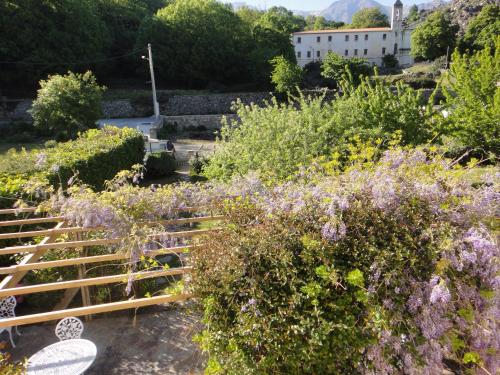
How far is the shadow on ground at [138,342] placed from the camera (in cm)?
446

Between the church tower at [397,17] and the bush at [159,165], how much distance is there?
55.6m

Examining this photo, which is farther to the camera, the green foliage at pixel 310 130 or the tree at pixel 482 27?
the tree at pixel 482 27

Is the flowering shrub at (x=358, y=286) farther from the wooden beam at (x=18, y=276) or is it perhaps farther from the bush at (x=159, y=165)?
the bush at (x=159, y=165)

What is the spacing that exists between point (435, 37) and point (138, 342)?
178ft

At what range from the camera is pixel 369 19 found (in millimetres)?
76188

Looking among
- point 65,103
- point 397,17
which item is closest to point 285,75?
point 65,103

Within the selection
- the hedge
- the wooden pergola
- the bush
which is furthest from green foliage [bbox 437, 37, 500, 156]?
the bush

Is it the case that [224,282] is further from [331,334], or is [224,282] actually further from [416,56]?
[416,56]

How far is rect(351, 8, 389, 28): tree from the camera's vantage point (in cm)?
7431

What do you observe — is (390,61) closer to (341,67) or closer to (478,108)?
(341,67)

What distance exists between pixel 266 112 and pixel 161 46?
3340 centimetres

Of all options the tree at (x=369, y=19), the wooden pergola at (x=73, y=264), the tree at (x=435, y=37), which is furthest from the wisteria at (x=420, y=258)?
the tree at (x=369, y=19)

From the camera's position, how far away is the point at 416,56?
52844 millimetres

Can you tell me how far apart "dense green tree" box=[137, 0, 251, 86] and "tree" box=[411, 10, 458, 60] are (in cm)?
2373
